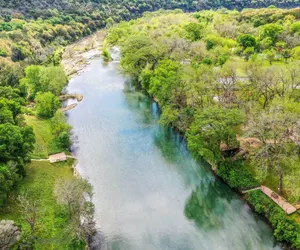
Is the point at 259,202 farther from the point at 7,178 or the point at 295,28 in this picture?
the point at 295,28

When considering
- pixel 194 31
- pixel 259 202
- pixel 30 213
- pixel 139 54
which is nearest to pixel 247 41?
pixel 194 31

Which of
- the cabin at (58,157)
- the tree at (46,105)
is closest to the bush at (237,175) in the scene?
the cabin at (58,157)

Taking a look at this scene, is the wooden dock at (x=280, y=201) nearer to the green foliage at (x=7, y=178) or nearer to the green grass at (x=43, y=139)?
the green foliage at (x=7, y=178)

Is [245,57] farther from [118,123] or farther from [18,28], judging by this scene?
[18,28]

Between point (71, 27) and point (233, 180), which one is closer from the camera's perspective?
point (233, 180)

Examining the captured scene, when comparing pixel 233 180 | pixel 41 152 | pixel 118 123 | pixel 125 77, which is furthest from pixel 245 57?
pixel 41 152

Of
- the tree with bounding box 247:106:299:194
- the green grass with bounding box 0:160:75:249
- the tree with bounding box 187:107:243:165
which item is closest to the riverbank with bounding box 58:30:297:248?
the tree with bounding box 247:106:299:194
